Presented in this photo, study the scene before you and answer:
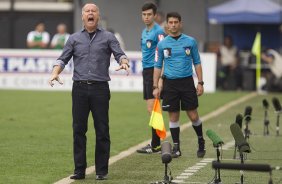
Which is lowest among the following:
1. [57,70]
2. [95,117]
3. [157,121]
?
[157,121]

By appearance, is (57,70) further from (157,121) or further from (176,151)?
(176,151)

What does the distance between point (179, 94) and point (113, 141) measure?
2783mm

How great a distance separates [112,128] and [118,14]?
60.3ft

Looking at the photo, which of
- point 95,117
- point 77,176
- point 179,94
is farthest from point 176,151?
point 77,176

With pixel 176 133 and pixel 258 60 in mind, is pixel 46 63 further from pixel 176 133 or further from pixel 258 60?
pixel 176 133

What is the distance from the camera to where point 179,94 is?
545 inches

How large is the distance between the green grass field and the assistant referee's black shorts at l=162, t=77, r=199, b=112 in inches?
29.1

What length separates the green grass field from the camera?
12.0 metres

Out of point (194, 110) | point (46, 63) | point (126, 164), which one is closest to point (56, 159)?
point (126, 164)

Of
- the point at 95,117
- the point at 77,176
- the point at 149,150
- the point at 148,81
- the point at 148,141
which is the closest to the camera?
the point at 77,176

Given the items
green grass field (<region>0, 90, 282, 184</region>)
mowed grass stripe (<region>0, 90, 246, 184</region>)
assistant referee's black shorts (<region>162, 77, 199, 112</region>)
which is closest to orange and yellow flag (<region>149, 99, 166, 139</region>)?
green grass field (<region>0, 90, 282, 184</region>)

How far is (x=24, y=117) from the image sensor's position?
20.9 m

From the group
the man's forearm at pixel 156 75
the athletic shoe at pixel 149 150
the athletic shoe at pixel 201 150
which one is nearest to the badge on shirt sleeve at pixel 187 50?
the man's forearm at pixel 156 75

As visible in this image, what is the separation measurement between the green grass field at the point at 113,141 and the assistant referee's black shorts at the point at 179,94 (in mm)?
739
